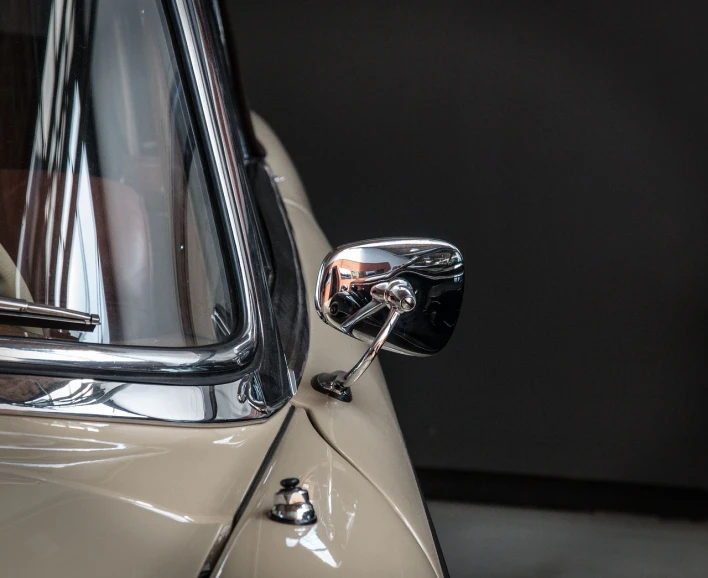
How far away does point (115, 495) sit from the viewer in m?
0.72

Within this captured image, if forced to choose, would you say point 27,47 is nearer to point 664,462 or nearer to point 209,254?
point 209,254

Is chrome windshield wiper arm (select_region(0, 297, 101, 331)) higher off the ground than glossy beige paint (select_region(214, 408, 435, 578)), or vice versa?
chrome windshield wiper arm (select_region(0, 297, 101, 331))

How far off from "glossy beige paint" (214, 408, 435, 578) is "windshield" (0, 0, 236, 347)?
163mm

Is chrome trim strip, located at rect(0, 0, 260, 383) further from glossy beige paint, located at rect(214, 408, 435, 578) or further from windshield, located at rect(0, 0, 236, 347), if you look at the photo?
glossy beige paint, located at rect(214, 408, 435, 578)

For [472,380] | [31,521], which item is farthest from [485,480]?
[31,521]

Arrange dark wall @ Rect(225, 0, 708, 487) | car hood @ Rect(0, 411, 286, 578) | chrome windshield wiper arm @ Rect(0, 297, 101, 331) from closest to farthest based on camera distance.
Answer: car hood @ Rect(0, 411, 286, 578)
chrome windshield wiper arm @ Rect(0, 297, 101, 331)
dark wall @ Rect(225, 0, 708, 487)

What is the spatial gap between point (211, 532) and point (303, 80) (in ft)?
A: 8.00

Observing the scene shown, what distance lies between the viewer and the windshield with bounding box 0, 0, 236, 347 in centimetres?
83

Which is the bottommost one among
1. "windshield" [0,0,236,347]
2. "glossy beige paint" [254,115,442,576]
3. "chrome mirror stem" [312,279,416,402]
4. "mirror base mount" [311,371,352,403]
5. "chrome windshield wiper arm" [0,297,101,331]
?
"glossy beige paint" [254,115,442,576]

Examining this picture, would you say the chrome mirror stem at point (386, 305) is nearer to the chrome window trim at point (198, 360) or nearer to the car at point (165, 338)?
the car at point (165, 338)

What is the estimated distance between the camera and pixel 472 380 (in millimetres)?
2982

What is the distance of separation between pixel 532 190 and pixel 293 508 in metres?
2.26

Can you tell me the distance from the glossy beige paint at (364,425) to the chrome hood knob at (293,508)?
0.13 m

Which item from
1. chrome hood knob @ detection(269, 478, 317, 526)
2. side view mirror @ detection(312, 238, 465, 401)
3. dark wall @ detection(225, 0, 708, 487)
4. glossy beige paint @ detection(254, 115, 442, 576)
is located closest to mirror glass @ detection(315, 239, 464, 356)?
side view mirror @ detection(312, 238, 465, 401)
